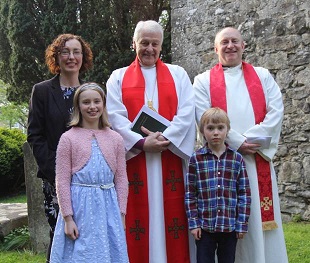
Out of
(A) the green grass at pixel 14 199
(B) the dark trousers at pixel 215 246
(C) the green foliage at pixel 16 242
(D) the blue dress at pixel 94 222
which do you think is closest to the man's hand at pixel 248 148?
(B) the dark trousers at pixel 215 246

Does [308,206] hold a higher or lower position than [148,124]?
lower

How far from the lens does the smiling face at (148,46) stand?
12.3 feet

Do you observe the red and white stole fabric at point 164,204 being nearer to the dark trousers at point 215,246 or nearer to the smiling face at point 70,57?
the dark trousers at point 215,246

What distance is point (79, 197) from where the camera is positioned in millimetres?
3156

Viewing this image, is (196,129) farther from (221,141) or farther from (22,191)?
(22,191)

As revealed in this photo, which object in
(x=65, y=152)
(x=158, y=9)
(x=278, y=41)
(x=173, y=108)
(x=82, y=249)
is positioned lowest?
(x=82, y=249)

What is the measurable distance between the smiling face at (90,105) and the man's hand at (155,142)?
1.60 ft

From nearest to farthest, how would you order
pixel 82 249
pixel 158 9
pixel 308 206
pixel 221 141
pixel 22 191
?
pixel 82 249 → pixel 221 141 → pixel 308 206 → pixel 22 191 → pixel 158 9

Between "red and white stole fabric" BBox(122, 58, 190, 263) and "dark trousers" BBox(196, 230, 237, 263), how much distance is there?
28 centimetres

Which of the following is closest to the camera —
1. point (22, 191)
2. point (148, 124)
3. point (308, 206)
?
point (148, 124)

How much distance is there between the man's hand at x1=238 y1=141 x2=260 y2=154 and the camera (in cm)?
372

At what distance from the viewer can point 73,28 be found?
12.4 m

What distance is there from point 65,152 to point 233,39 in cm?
157

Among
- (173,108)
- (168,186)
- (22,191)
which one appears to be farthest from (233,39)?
(22,191)
